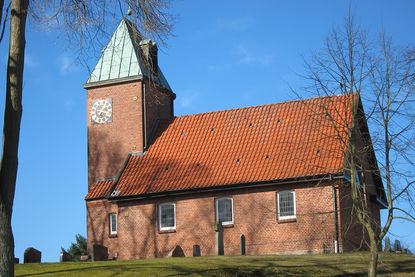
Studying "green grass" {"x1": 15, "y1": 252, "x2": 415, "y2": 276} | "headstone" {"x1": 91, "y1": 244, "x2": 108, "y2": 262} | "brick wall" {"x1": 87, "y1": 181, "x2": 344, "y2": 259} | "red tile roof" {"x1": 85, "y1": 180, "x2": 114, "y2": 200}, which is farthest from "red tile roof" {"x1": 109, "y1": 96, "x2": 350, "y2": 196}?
"green grass" {"x1": 15, "y1": 252, "x2": 415, "y2": 276}

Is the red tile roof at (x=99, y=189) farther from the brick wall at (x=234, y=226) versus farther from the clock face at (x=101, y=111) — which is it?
the clock face at (x=101, y=111)

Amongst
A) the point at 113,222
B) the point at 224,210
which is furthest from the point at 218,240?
the point at 113,222

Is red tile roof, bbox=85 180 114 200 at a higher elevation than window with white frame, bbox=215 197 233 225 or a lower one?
higher

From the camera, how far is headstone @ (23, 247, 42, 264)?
2727 cm

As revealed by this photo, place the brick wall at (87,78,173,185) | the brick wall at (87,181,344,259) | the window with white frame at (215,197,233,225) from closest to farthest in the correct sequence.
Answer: the brick wall at (87,181,344,259) < the window with white frame at (215,197,233,225) < the brick wall at (87,78,173,185)

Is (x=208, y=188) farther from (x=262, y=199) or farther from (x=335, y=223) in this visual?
(x=335, y=223)

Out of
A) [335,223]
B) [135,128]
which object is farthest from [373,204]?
[135,128]

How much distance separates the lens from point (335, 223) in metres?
30.3

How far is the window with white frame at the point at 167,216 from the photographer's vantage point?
112 feet

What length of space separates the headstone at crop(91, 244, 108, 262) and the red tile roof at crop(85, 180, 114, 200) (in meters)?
3.24

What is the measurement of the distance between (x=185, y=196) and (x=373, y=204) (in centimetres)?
1163

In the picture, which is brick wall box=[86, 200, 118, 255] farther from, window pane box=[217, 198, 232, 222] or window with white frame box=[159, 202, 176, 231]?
window pane box=[217, 198, 232, 222]

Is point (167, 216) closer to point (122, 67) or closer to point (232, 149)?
point (232, 149)

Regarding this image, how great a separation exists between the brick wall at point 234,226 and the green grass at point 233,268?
208 inches
